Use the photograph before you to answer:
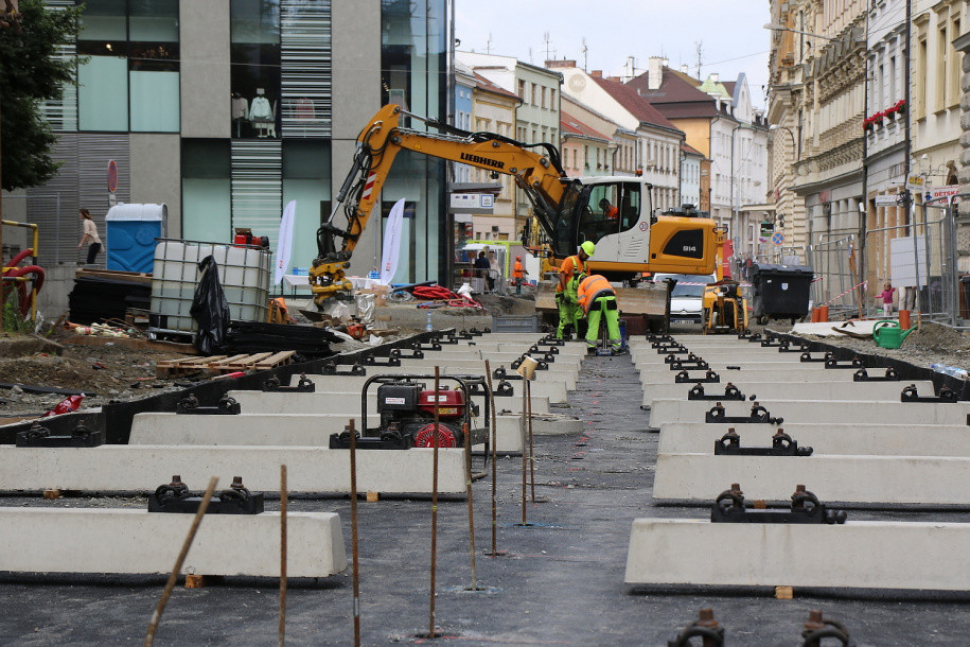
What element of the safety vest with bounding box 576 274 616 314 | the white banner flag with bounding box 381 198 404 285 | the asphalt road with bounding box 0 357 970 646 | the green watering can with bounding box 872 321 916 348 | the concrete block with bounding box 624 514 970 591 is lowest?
the asphalt road with bounding box 0 357 970 646

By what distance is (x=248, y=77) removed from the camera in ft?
128

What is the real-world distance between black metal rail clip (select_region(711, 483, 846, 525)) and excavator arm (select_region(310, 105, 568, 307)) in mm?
20273

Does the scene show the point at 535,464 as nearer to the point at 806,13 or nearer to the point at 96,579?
the point at 96,579

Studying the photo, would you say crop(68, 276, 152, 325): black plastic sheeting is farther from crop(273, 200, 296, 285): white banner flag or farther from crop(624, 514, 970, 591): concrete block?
crop(624, 514, 970, 591): concrete block

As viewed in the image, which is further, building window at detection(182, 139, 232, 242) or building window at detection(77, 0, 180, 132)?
building window at detection(182, 139, 232, 242)

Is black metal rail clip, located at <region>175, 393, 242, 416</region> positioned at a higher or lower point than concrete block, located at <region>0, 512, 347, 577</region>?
higher

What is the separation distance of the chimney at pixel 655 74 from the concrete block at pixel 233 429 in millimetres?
140207

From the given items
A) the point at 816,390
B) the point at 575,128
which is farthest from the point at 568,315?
the point at 575,128

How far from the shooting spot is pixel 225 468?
9.09m

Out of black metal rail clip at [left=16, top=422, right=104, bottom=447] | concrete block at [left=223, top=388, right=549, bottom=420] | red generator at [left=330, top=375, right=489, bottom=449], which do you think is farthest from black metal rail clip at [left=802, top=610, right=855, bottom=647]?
concrete block at [left=223, top=388, right=549, bottom=420]

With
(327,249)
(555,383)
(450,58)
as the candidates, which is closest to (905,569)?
(555,383)

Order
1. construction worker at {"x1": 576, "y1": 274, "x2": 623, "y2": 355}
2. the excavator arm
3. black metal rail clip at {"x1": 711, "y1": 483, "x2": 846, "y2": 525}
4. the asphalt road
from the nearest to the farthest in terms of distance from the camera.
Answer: the asphalt road
black metal rail clip at {"x1": 711, "y1": 483, "x2": 846, "y2": 525}
construction worker at {"x1": 576, "y1": 274, "x2": 623, "y2": 355}
the excavator arm

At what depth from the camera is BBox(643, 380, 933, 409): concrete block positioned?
46.6 feet

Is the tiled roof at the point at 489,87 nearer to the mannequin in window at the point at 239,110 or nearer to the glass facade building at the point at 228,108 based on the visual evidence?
the glass facade building at the point at 228,108
